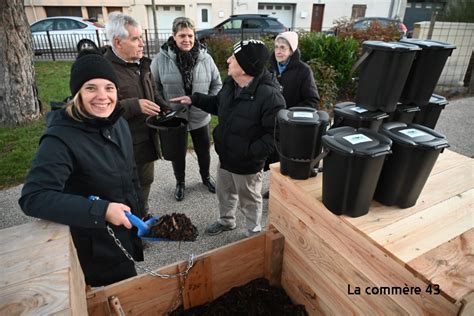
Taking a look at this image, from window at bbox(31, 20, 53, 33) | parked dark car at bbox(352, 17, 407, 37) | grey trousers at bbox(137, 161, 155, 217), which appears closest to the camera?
grey trousers at bbox(137, 161, 155, 217)

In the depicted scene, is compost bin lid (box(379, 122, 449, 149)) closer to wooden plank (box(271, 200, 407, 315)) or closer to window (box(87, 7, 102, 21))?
wooden plank (box(271, 200, 407, 315))

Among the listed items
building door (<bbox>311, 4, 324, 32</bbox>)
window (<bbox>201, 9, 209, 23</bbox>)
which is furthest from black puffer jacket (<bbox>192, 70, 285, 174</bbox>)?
building door (<bbox>311, 4, 324, 32</bbox>)

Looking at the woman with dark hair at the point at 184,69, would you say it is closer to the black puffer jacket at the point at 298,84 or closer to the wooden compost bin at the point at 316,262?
the black puffer jacket at the point at 298,84

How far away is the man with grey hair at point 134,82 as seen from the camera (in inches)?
97.0

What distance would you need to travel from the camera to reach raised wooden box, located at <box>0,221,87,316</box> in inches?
39.6

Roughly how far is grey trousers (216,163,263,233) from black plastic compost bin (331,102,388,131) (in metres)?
1.11

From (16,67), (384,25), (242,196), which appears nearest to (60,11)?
(16,67)

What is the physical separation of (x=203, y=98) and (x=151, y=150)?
2.29 ft

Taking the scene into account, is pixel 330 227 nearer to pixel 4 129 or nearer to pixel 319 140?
pixel 319 140

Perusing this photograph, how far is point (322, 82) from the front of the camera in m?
6.42

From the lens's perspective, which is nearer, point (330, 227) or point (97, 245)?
point (330, 227)

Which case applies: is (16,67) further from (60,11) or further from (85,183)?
(60,11)

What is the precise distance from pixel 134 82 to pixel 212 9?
22542mm

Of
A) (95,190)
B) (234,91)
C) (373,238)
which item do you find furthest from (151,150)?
(373,238)
